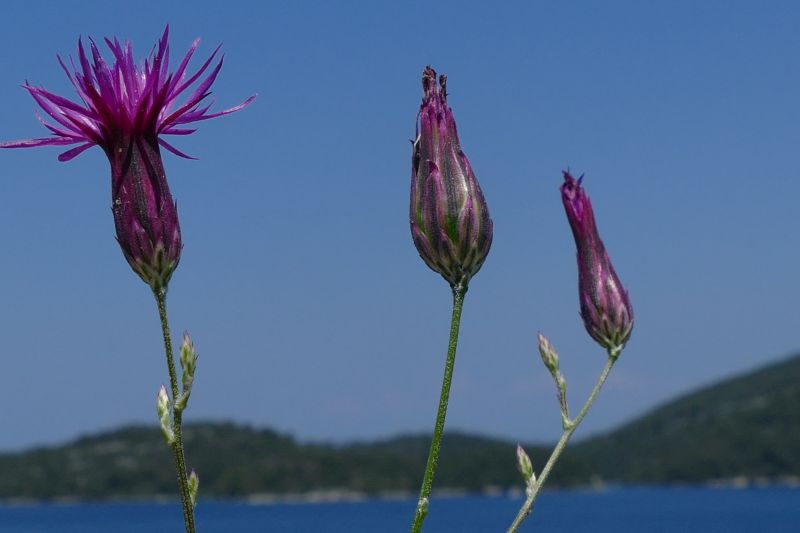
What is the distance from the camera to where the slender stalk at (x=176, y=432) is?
3.12m

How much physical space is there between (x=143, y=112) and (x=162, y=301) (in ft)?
2.03

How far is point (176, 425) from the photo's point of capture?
131 inches

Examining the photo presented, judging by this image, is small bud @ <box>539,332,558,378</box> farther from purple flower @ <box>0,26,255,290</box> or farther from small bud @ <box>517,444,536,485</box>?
purple flower @ <box>0,26,255,290</box>

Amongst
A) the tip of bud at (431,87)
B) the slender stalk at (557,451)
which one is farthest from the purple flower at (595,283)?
the tip of bud at (431,87)

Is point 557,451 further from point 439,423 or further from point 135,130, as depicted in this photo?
point 135,130

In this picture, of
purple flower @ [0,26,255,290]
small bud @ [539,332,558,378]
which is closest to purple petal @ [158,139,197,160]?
purple flower @ [0,26,255,290]

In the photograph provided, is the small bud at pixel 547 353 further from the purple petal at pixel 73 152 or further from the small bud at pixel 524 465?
the purple petal at pixel 73 152

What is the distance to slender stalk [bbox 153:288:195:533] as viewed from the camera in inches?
123

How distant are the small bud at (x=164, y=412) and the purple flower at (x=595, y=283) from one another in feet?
4.89

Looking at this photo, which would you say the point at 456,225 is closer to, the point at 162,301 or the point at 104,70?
the point at 162,301

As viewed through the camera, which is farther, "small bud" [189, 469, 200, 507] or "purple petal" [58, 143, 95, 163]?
"purple petal" [58, 143, 95, 163]

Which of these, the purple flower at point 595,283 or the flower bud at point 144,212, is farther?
the purple flower at point 595,283

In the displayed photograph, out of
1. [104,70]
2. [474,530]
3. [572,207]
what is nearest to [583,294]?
[572,207]

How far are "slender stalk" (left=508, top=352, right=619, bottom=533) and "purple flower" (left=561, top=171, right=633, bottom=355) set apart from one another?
0.54ft
